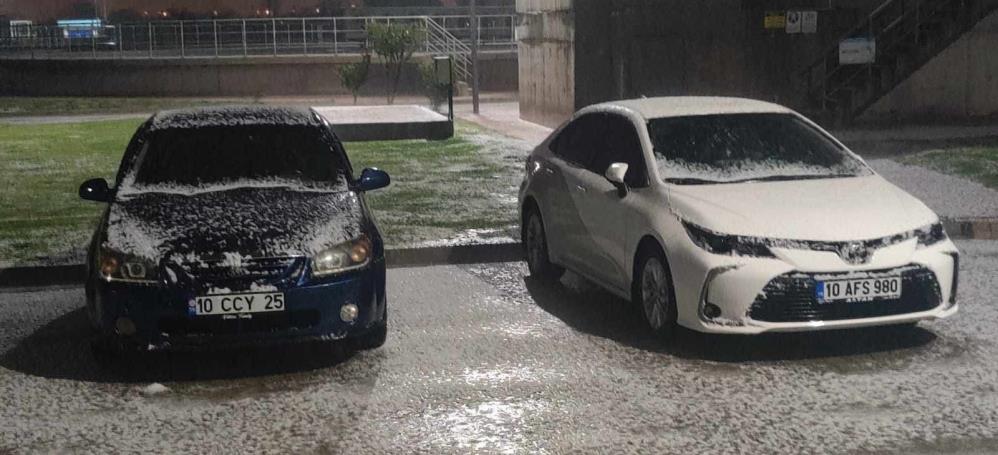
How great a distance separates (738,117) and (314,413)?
367 centimetres

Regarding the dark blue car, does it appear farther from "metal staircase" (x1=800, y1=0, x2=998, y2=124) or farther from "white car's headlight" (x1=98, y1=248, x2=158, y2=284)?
"metal staircase" (x1=800, y1=0, x2=998, y2=124)

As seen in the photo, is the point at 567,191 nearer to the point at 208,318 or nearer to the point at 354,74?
the point at 208,318

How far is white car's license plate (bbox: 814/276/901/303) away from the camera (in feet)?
22.7

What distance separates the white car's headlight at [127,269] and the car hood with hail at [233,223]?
4cm

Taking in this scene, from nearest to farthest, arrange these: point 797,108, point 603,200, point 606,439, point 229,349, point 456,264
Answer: point 606,439 → point 229,349 → point 603,200 → point 456,264 → point 797,108

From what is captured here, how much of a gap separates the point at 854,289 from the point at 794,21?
15353 mm

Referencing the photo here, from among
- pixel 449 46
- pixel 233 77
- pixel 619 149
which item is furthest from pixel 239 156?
pixel 449 46

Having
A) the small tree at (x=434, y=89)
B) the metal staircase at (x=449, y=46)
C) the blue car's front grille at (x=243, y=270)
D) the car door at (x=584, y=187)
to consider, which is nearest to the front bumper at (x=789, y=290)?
the car door at (x=584, y=187)

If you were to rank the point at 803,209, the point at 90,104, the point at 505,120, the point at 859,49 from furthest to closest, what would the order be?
the point at 90,104 < the point at 505,120 < the point at 859,49 < the point at 803,209

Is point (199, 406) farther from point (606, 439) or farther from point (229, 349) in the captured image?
point (606, 439)

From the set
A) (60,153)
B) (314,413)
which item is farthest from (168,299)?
(60,153)

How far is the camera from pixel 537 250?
9.60 metres

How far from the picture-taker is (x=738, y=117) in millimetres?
8492

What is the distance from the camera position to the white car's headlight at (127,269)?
677 cm
